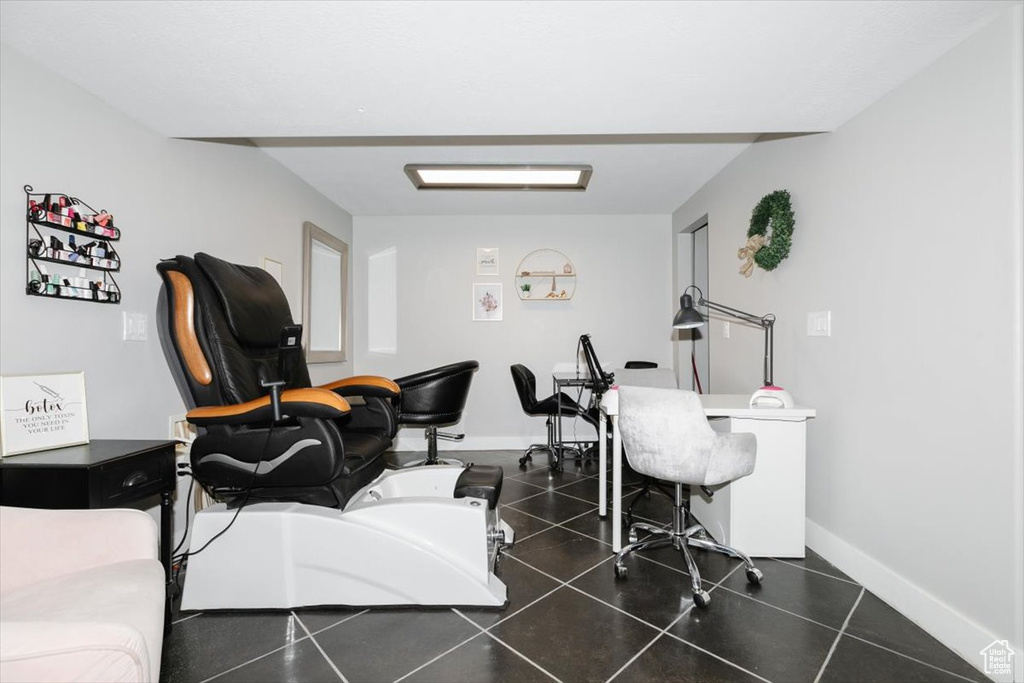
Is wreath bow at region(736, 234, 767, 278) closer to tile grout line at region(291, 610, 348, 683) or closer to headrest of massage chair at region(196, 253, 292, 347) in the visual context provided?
headrest of massage chair at region(196, 253, 292, 347)

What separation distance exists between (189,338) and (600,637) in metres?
1.93

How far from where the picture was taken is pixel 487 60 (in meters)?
1.72

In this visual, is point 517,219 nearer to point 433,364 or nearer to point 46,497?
point 433,364

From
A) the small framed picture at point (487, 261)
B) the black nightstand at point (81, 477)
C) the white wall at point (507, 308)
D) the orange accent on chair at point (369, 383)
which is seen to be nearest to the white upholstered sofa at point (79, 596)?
the black nightstand at point (81, 477)

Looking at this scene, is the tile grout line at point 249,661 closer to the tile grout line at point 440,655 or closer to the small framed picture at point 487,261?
the tile grout line at point 440,655

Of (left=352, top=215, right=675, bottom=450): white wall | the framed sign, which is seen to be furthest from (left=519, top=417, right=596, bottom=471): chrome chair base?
the framed sign

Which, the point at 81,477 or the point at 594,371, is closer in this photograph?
the point at 81,477

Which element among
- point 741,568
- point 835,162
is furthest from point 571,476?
point 835,162

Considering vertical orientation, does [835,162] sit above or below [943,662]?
Result: above

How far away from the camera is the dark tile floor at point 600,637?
1.52 metres

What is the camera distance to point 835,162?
7.64 ft

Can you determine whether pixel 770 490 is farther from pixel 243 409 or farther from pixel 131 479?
pixel 131 479

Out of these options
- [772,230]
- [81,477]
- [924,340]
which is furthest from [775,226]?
[81,477]

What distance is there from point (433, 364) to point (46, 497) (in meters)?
3.48
